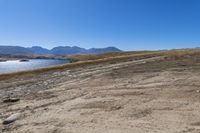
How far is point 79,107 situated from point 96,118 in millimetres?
2743

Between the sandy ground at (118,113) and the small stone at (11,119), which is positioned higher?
the sandy ground at (118,113)

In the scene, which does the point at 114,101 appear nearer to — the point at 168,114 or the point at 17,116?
the point at 168,114

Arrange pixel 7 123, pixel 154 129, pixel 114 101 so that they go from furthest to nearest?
1. pixel 114 101
2. pixel 7 123
3. pixel 154 129

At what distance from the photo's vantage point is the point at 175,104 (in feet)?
45.0

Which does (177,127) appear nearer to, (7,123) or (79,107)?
(79,107)

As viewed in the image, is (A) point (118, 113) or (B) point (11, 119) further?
(B) point (11, 119)

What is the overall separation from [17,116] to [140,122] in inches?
274

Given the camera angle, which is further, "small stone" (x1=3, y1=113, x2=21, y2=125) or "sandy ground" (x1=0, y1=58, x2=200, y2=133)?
"small stone" (x1=3, y1=113, x2=21, y2=125)

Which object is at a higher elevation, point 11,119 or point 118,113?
point 118,113

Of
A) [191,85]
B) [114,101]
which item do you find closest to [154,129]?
[114,101]

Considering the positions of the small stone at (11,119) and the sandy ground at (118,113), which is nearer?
the sandy ground at (118,113)

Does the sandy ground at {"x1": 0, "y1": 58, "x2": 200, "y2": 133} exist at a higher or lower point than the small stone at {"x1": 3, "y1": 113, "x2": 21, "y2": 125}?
higher

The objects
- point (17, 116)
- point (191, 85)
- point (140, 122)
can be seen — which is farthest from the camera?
point (191, 85)

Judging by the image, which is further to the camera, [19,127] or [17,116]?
[17,116]
